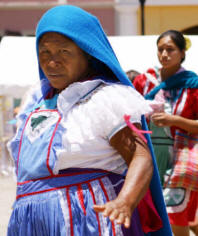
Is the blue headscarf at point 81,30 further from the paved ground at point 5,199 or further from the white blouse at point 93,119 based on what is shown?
the paved ground at point 5,199

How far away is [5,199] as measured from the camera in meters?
6.40

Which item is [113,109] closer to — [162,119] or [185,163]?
[162,119]

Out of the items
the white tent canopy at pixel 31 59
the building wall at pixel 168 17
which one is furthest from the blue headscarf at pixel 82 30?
the building wall at pixel 168 17

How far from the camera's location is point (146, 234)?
2.25m

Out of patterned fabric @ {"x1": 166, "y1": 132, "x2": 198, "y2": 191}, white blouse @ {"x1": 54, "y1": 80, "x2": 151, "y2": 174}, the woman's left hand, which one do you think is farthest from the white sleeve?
patterned fabric @ {"x1": 166, "y1": 132, "x2": 198, "y2": 191}

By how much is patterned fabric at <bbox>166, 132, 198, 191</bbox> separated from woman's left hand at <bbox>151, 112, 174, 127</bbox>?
296 mm

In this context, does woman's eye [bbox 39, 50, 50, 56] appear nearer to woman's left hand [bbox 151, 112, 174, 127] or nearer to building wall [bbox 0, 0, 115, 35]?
woman's left hand [bbox 151, 112, 174, 127]

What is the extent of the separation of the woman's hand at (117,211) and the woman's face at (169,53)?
273 centimetres

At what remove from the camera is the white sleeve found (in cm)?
199

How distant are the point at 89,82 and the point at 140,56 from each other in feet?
15.9

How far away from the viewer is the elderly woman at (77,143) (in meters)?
2.01

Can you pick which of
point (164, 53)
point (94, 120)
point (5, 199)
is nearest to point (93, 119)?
point (94, 120)

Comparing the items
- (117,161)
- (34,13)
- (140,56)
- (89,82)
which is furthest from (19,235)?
(34,13)

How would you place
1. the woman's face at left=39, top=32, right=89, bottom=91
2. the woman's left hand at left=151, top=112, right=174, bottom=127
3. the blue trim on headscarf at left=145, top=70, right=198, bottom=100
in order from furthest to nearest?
the blue trim on headscarf at left=145, top=70, right=198, bottom=100, the woman's left hand at left=151, top=112, right=174, bottom=127, the woman's face at left=39, top=32, right=89, bottom=91
